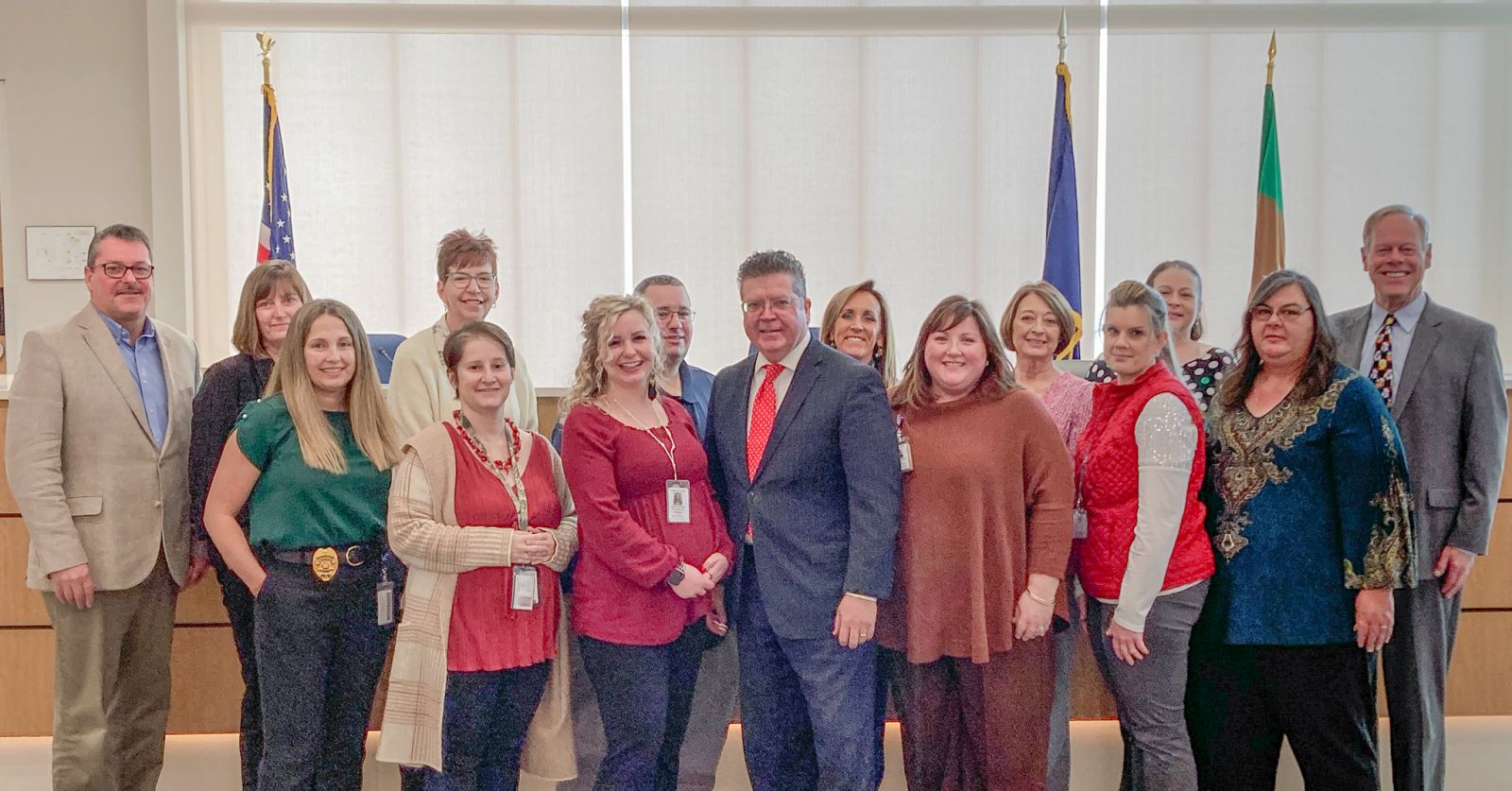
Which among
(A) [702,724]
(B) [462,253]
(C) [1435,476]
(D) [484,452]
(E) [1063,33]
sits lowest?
(A) [702,724]

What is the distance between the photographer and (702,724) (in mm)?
3074

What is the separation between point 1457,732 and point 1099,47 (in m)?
3.80

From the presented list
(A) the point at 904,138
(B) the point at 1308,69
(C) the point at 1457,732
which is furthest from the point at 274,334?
(B) the point at 1308,69

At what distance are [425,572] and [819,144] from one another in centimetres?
366

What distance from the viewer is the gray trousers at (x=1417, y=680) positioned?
2.77m

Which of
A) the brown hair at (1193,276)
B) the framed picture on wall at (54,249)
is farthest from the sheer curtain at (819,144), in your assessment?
the brown hair at (1193,276)

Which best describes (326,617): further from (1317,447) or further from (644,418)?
(1317,447)

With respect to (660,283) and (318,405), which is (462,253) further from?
(318,405)

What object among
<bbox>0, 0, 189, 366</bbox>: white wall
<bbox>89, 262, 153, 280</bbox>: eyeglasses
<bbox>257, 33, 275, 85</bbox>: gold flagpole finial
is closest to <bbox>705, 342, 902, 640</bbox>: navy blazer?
<bbox>89, 262, 153, 280</bbox>: eyeglasses

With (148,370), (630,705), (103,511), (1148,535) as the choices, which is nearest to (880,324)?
(1148,535)

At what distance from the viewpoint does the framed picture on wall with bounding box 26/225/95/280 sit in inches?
197

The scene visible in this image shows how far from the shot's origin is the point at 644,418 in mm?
2545

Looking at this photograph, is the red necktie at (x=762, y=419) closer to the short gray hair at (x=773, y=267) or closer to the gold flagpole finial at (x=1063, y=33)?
the short gray hair at (x=773, y=267)

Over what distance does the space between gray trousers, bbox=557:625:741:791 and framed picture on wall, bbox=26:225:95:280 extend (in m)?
4.01
